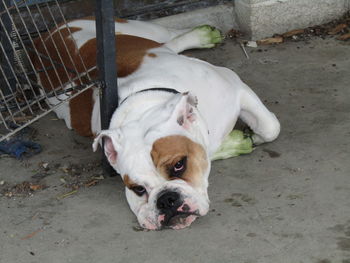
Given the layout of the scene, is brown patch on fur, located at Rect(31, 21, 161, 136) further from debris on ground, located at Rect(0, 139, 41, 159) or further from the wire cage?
debris on ground, located at Rect(0, 139, 41, 159)

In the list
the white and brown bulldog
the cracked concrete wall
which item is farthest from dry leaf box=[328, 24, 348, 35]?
the white and brown bulldog

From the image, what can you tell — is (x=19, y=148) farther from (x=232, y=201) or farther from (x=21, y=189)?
(x=232, y=201)

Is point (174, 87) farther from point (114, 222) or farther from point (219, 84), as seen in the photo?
point (114, 222)

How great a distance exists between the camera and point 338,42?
588cm

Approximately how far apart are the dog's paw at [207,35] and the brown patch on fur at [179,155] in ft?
7.16

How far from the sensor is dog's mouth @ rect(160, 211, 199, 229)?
12.4 feet

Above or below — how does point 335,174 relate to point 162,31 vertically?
below

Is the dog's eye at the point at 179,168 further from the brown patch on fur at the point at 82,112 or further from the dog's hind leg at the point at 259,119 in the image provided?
the brown patch on fur at the point at 82,112

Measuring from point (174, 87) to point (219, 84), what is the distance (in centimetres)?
31

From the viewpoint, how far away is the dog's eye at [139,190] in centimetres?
384

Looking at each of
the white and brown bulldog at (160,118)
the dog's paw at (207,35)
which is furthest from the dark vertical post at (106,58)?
the dog's paw at (207,35)

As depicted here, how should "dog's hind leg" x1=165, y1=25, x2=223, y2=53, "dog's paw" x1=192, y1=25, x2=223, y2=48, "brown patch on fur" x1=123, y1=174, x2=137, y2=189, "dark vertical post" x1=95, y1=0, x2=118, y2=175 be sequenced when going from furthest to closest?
"dog's paw" x1=192, y1=25, x2=223, y2=48 < "dog's hind leg" x1=165, y1=25, x2=223, y2=53 < "dark vertical post" x1=95, y1=0, x2=118, y2=175 < "brown patch on fur" x1=123, y1=174, x2=137, y2=189

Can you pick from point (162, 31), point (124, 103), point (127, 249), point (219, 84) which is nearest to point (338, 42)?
point (162, 31)

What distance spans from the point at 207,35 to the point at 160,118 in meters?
2.16
